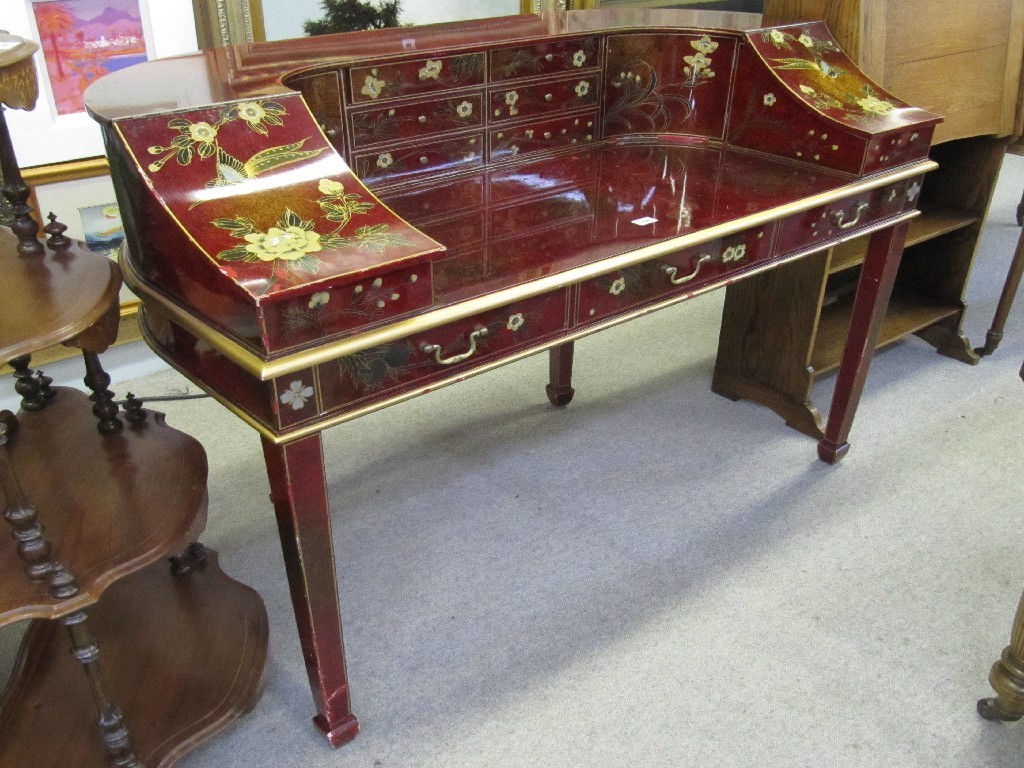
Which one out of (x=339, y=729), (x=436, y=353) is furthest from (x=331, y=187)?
(x=339, y=729)

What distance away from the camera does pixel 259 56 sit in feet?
5.45

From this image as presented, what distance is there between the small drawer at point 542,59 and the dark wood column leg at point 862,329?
2.63 ft

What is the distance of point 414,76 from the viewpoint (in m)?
1.70

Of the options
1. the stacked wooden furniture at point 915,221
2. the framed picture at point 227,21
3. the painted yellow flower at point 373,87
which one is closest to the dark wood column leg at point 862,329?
the stacked wooden furniture at point 915,221

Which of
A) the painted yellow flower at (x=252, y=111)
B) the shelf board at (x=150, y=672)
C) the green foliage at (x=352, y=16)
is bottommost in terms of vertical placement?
the shelf board at (x=150, y=672)

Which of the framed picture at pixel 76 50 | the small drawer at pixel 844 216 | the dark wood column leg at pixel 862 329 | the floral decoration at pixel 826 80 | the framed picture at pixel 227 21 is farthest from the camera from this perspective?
the framed picture at pixel 227 21

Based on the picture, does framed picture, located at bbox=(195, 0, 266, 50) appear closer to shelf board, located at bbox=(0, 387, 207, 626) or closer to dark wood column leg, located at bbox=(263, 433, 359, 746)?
shelf board, located at bbox=(0, 387, 207, 626)

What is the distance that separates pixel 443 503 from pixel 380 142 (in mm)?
949

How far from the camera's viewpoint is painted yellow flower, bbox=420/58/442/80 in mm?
1704

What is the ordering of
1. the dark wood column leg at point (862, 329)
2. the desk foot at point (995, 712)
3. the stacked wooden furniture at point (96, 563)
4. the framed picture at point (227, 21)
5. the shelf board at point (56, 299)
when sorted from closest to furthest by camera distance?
1. the shelf board at point (56, 299)
2. the stacked wooden furniture at point (96, 563)
3. the desk foot at point (995, 712)
4. the dark wood column leg at point (862, 329)
5. the framed picture at point (227, 21)

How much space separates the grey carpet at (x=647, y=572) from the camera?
1632 millimetres

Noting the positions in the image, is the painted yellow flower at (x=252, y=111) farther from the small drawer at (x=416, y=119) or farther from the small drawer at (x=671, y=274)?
the small drawer at (x=671, y=274)

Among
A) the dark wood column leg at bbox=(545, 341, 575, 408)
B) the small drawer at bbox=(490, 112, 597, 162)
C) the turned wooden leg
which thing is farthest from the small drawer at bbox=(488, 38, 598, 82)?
the turned wooden leg

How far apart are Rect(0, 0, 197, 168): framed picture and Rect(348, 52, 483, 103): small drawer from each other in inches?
Answer: 44.8
